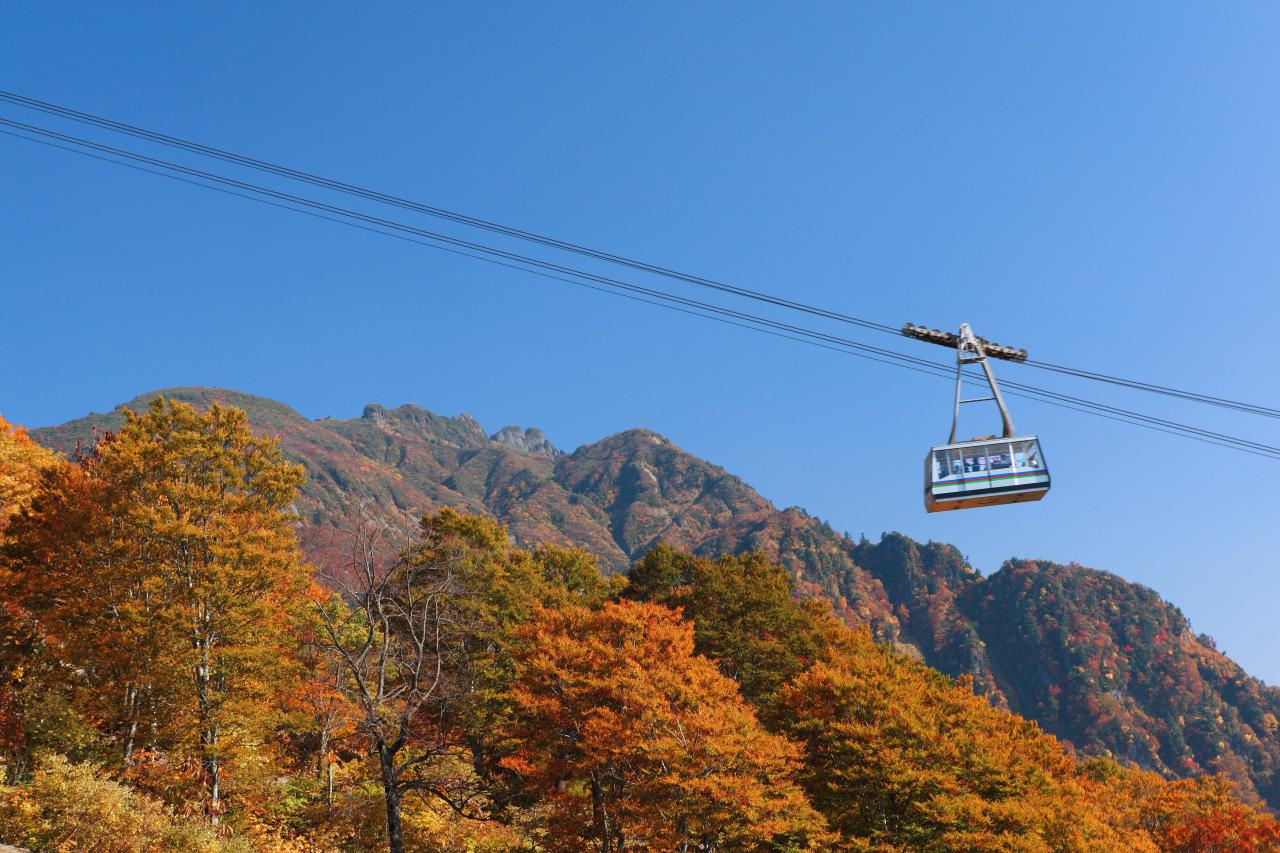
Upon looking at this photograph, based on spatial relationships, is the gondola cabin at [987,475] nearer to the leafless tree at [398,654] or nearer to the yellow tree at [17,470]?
the leafless tree at [398,654]

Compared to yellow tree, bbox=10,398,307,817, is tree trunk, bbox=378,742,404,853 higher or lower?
lower

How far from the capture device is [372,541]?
27.0 meters

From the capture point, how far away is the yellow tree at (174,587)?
2684 cm

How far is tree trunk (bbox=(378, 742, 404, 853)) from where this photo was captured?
23.8 meters

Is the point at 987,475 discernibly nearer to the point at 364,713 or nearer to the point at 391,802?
the point at 391,802

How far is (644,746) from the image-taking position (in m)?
26.3

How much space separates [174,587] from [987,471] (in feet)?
84.6

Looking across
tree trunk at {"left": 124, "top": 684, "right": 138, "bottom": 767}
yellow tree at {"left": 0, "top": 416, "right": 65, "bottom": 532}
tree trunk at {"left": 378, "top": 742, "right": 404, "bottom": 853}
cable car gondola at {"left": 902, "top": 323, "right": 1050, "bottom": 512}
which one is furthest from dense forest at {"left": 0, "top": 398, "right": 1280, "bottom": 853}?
cable car gondola at {"left": 902, "top": 323, "right": 1050, "bottom": 512}

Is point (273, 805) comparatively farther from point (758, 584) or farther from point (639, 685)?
point (758, 584)

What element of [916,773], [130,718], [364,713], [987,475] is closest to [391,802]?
[364,713]

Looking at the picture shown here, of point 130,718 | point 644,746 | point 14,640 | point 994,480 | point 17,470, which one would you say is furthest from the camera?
point 17,470

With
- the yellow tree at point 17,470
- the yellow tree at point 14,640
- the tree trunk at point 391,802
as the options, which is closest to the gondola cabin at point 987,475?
the tree trunk at point 391,802

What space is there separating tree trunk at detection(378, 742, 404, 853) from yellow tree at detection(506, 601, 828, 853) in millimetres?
5718

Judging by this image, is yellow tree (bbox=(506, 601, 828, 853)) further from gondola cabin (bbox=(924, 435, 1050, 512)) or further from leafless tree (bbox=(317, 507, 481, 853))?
gondola cabin (bbox=(924, 435, 1050, 512))
